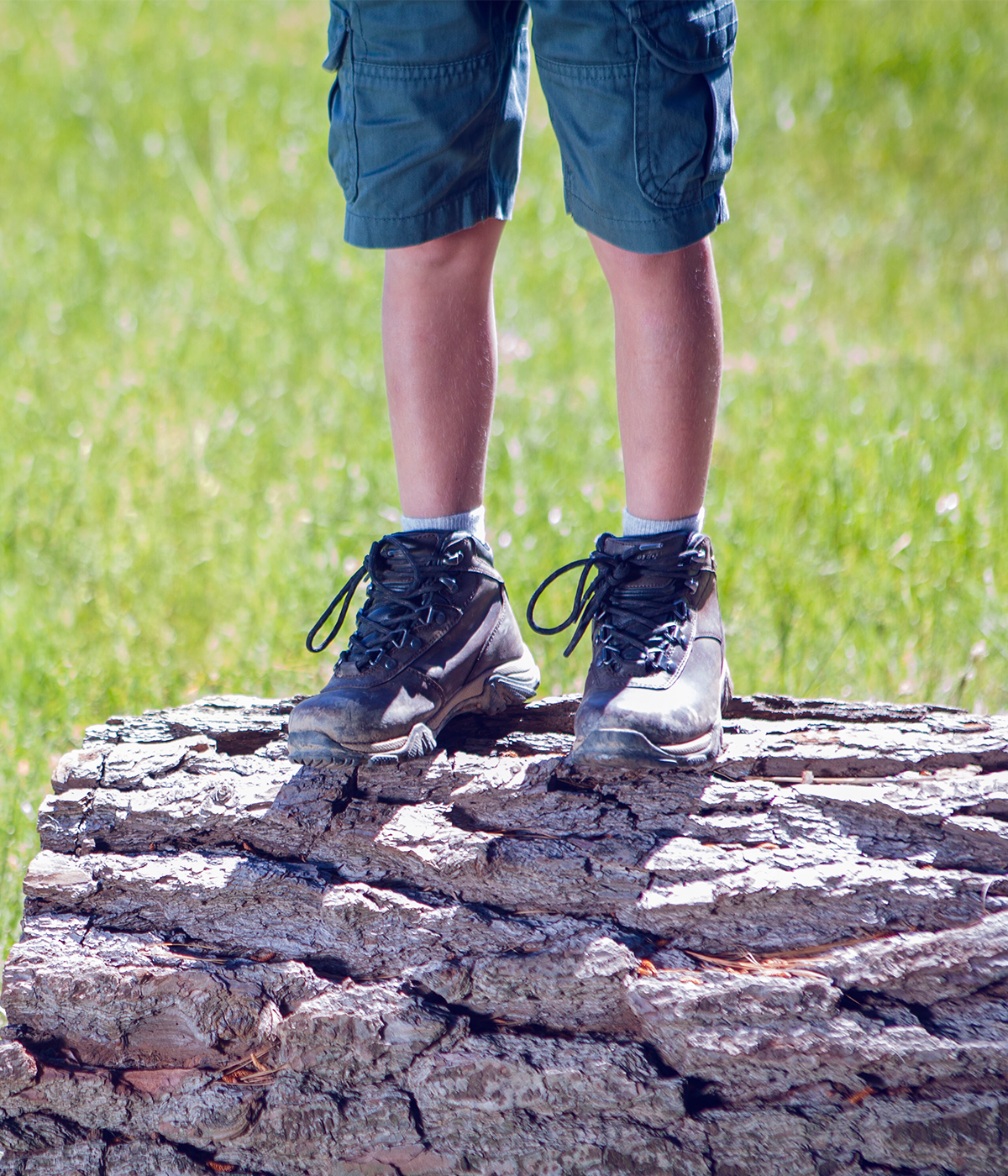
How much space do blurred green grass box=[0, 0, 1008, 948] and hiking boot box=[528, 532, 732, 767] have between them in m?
0.96

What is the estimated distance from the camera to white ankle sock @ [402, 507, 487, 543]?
2.09m

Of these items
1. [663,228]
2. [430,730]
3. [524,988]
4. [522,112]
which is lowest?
[524,988]

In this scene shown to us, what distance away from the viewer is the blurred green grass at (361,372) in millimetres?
3049

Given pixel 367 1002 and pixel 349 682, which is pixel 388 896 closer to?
pixel 367 1002

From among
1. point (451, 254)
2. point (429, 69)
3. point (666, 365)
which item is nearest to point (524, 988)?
point (666, 365)

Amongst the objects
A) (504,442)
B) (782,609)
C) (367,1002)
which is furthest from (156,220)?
(367,1002)

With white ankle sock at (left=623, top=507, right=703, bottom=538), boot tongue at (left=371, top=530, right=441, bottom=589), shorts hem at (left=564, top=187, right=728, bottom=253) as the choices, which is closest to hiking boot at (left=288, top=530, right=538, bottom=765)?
boot tongue at (left=371, top=530, right=441, bottom=589)

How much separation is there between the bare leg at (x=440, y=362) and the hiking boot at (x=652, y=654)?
31cm

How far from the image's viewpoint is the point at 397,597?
6.52 feet

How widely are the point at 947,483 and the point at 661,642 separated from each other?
199 cm

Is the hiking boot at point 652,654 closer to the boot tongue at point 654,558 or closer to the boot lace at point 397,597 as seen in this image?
the boot tongue at point 654,558

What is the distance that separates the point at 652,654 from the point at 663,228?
2.29 ft

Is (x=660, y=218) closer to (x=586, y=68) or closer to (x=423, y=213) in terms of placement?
(x=586, y=68)

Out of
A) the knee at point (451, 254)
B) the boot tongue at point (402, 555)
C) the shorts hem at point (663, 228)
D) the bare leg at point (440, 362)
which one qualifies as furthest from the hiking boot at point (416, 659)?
the shorts hem at point (663, 228)
